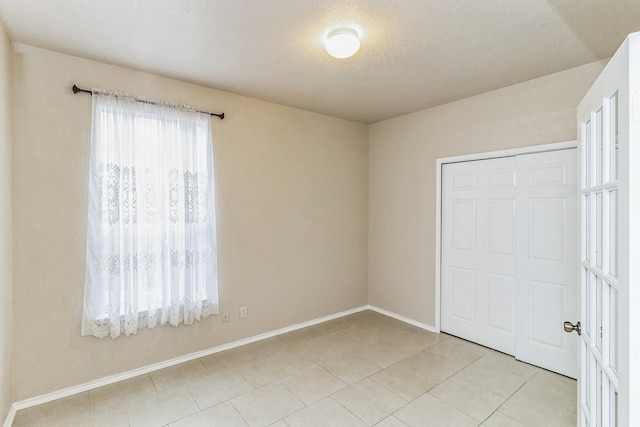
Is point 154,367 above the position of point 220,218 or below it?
below

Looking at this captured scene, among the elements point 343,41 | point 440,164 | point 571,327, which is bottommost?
point 571,327

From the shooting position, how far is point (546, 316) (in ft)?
9.32

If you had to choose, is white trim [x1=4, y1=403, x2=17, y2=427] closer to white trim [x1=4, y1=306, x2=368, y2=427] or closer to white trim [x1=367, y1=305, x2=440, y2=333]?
white trim [x1=4, y1=306, x2=368, y2=427]

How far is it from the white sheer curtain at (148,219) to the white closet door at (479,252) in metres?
2.61

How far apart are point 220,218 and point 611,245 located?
9.62 feet

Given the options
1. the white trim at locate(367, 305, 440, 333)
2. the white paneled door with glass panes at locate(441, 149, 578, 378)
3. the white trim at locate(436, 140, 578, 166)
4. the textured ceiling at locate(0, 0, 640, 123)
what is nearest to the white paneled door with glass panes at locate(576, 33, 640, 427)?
the textured ceiling at locate(0, 0, 640, 123)

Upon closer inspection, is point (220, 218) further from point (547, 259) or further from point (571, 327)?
point (547, 259)

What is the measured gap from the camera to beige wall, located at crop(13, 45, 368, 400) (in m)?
2.30

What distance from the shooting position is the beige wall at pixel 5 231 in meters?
2.00

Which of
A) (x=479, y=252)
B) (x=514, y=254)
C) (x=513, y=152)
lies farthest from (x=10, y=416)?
(x=513, y=152)

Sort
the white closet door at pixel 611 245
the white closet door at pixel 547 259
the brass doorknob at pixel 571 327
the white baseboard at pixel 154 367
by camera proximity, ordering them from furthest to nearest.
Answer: the white closet door at pixel 547 259, the white baseboard at pixel 154 367, the brass doorknob at pixel 571 327, the white closet door at pixel 611 245

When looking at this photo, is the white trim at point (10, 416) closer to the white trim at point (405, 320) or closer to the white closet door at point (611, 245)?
the white closet door at point (611, 245)

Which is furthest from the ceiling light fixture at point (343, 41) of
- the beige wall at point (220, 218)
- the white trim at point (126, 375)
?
the white trim at point (126, 375)

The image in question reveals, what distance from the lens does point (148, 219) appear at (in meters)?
2.70
